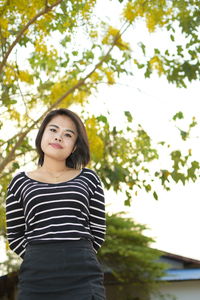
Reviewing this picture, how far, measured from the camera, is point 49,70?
888 cm

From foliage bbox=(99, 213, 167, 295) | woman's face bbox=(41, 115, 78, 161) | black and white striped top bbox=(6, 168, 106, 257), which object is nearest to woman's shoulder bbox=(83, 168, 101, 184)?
black and white striped top bbox=(6, 168, 106, 257)

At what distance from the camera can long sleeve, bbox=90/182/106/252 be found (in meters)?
2.44

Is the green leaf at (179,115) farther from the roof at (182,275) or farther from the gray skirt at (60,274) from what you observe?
the roof at (182,275)

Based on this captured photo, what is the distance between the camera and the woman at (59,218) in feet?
7.21

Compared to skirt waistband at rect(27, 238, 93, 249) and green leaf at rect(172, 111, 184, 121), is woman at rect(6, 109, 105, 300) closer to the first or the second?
skirt waistband at rect(27, 238, 93, 249)

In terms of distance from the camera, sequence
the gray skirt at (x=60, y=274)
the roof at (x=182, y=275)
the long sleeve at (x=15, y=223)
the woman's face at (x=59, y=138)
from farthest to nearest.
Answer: the roof at (x=182, y=275)
the woman's face at (x=59, y=138)
the long sleeve at (x=15, y=223)
the gray skirt at (x=60, y=274)

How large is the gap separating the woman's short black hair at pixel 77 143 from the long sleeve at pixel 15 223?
0.95ft

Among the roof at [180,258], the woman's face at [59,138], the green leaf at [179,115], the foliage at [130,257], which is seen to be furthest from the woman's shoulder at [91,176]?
the roof at [180,258]

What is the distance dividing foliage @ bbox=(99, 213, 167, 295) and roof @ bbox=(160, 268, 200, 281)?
465 mm

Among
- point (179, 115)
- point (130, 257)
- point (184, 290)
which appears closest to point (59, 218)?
point (179, 115)

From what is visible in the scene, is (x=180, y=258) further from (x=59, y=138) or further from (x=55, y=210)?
(x=55, y=210)

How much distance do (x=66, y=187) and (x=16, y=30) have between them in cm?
495

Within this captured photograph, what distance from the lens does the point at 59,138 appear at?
8.36 feet

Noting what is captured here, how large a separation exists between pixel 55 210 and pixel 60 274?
0.28m
